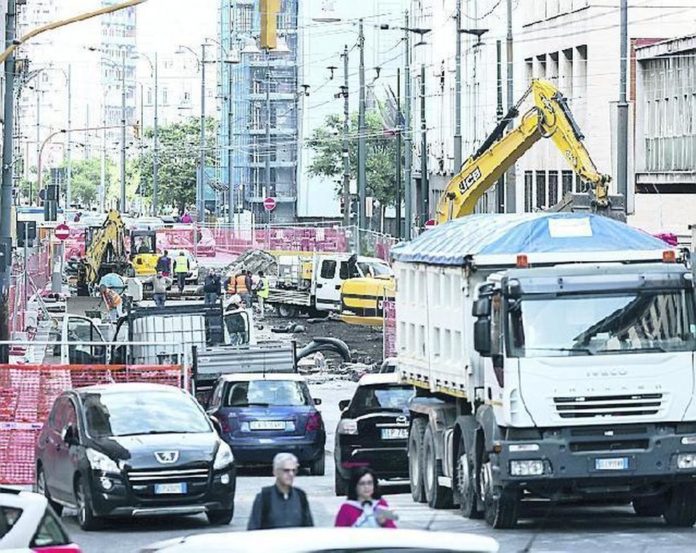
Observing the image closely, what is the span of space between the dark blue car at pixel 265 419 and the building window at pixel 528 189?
1791 inches

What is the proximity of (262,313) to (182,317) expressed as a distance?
98.7 ft

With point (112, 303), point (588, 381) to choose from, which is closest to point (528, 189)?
point (112, 303)

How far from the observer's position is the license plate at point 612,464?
783 inches

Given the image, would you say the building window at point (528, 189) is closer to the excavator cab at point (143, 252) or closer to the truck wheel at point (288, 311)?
the truck wheel at point (288, 311)

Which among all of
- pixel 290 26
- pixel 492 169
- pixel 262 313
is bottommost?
pixel 262 313

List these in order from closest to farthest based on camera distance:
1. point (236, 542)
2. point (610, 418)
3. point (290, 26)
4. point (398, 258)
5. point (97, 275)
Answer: point (236, 542) < point (610, 418) < point (398, 258) < point (97, 275) < point (290, 26)

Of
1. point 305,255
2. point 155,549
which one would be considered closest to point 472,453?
point 155,549

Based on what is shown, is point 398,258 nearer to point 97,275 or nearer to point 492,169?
point 492,169

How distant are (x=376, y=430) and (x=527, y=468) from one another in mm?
6376

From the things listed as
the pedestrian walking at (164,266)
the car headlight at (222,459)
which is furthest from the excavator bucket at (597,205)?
the pedestrian walking at (164,266)

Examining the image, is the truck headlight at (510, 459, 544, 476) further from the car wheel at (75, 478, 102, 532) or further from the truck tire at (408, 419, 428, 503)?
the car wheel at (75, 478, 102, 532)

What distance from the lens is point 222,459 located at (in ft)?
70.6

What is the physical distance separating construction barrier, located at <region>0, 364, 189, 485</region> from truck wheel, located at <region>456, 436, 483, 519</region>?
8.25 metres

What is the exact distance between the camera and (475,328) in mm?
20219
